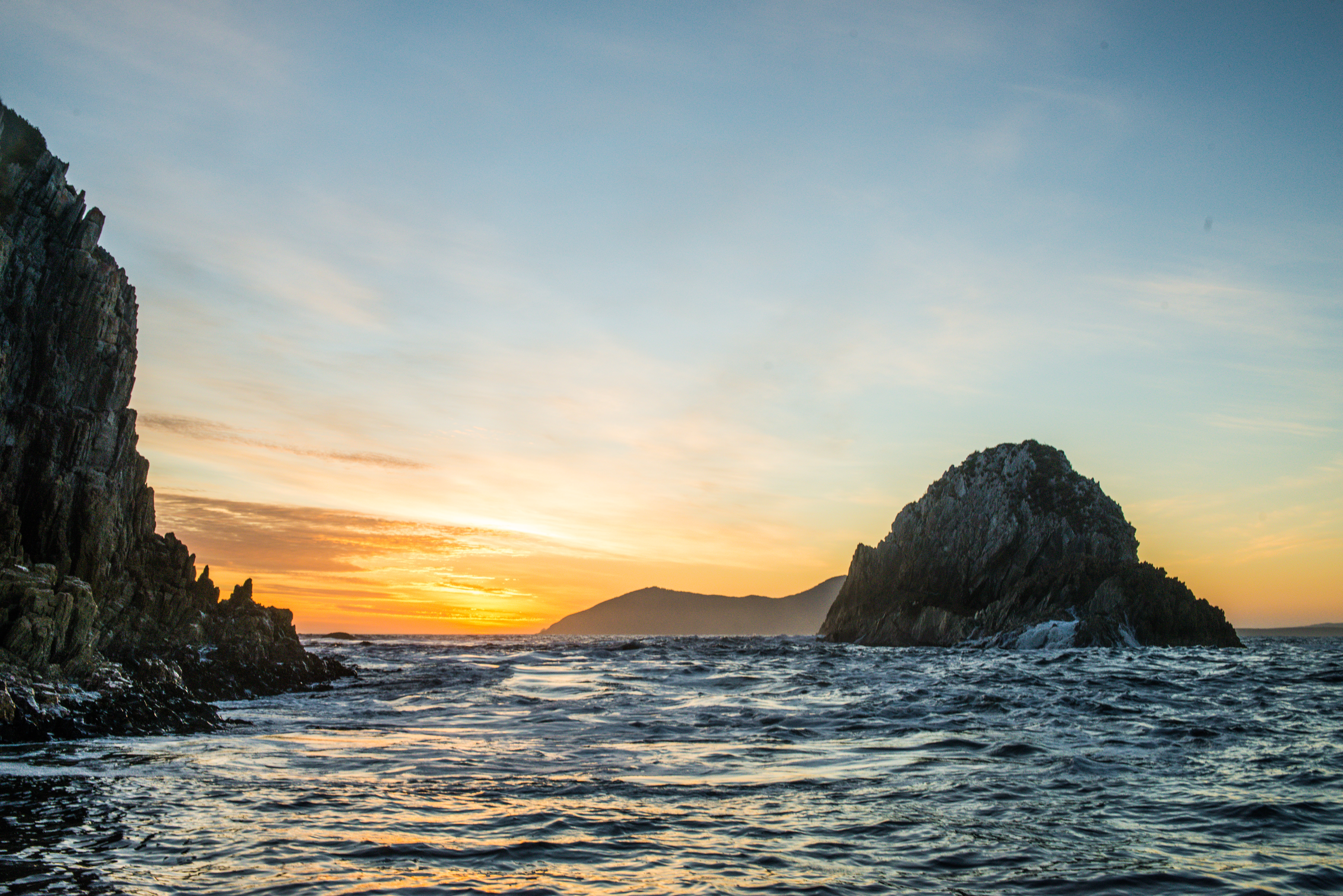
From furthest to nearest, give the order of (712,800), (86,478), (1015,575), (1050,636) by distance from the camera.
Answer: (1015,575), (1050,636), (86,478), (712,800)

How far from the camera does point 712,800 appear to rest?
11.6 meters

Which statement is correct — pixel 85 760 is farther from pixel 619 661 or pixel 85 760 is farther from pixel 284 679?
pixel 619 661

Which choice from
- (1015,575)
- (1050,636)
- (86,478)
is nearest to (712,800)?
(86,478)

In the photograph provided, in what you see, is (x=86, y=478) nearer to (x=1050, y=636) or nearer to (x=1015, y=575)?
(x=1050, y=636)

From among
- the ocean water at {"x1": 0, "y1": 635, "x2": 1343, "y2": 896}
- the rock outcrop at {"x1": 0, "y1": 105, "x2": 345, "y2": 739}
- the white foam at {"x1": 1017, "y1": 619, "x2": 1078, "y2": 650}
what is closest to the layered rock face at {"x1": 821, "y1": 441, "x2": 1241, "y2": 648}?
the white foam at {"x1": 1017, "y1": 619, "x2": 1078, "y2": 650}

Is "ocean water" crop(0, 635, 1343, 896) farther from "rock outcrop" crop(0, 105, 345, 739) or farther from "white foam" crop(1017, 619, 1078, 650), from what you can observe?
"white foam" crop(1017, 619, 1078, 650)

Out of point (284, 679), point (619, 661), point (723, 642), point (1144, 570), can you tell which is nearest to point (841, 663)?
point (619, 661)

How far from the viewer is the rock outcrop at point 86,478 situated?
20219 millimetres

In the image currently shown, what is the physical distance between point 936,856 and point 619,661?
45.6 metres

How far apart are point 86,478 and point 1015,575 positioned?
8417cm

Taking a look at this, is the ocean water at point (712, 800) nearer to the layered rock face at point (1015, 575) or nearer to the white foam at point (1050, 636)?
the white foam at point (1050, 636)

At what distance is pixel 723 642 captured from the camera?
108m

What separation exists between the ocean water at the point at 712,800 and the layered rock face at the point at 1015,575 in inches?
1884

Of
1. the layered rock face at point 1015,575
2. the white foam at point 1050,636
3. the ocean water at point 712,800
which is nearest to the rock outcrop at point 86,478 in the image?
the ocean water at point 712,800
